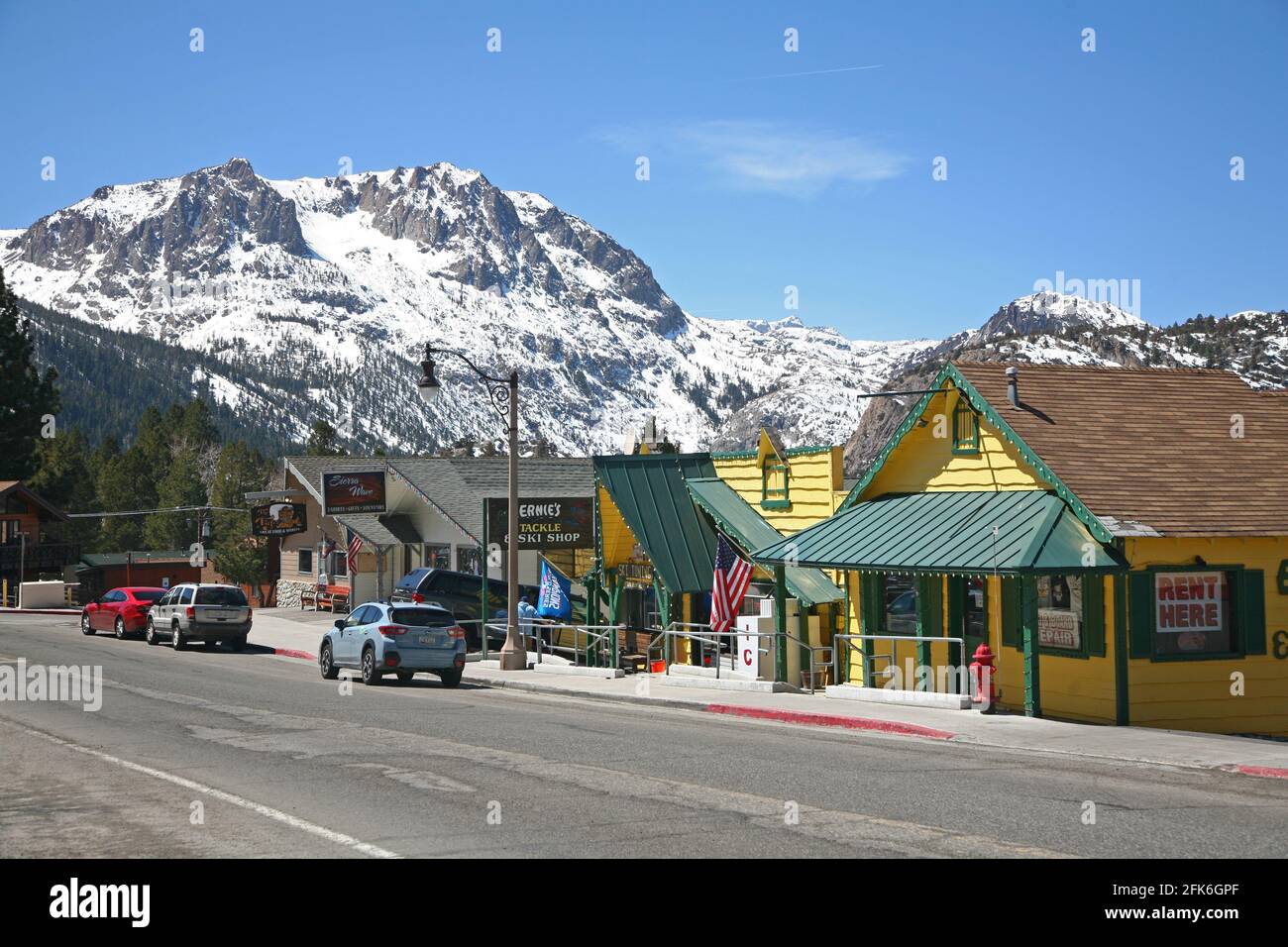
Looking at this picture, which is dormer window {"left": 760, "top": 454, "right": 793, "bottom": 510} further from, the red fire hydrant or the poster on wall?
the red fire hydrant

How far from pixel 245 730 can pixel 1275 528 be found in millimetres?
15226

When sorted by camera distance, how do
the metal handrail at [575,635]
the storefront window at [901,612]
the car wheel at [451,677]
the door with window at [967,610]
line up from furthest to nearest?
1. the metal handrail at [575,635]
2. the car wheel at [451,677]
3. the storefront window at [901,612]
4. the door with window at [967,610]

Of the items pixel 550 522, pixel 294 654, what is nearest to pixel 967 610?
pixel 550 522

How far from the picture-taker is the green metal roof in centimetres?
2941

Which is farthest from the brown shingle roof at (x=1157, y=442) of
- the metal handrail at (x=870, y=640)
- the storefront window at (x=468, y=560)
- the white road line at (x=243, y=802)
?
the storefront window at (x=468, y=560)

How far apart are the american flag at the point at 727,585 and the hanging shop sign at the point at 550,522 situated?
20.5ft

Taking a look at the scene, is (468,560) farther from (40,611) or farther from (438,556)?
(40,611)

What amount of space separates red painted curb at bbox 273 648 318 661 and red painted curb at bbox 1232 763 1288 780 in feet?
84.8

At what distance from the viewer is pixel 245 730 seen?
19219mm

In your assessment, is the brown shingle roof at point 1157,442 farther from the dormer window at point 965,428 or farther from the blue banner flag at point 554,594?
the blue banner flag at point 554,594

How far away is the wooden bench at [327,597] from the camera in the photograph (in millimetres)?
54031

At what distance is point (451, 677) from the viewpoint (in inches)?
1094

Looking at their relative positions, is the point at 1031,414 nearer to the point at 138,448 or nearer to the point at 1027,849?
the point at 1027,849
